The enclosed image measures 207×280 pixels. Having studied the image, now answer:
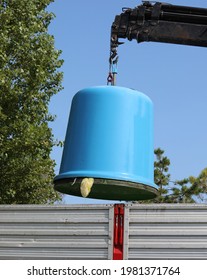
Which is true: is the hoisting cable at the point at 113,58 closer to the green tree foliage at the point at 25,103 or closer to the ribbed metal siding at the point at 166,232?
the ribbed metal siding at the point at 166,232

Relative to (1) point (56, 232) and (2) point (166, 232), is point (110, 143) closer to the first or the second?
(2) point (166, 232)

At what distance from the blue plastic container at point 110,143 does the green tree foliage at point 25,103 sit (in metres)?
9.87

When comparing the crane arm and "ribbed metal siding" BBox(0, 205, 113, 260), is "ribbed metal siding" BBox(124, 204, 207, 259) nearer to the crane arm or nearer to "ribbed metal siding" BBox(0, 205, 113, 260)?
"ribbed metal siding" BBox(0, 205, 113, 260)

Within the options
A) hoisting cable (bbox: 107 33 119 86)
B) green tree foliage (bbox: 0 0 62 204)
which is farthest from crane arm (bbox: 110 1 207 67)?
green tree foliage (bbox: 0 0 62 204)

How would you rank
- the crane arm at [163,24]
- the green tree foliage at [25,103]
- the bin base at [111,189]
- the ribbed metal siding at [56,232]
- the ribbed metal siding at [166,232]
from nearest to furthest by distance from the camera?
the bin base at [111,189] → the crane arm at [163,24] → the ribbed metal siding at [166,232] → the ribbed metal siding at [56,232] → the green tree foliage at [25,103]

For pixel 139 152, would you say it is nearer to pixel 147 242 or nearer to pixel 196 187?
pixel 147 242

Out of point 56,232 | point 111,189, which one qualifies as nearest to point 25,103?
point 56,232

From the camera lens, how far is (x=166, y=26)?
273 inches

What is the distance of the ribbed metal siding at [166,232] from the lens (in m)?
6.68

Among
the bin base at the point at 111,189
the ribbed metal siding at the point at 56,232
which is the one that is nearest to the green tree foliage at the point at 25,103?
the ribbed metal siding at the point at 56,232

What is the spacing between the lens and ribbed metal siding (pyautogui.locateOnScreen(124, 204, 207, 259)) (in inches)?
263

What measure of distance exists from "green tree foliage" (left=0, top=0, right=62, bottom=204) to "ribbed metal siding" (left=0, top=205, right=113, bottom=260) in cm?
713

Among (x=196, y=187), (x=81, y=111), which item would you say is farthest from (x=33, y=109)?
(x=196, y=187)

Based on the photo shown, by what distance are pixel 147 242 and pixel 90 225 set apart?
768 millimetres
